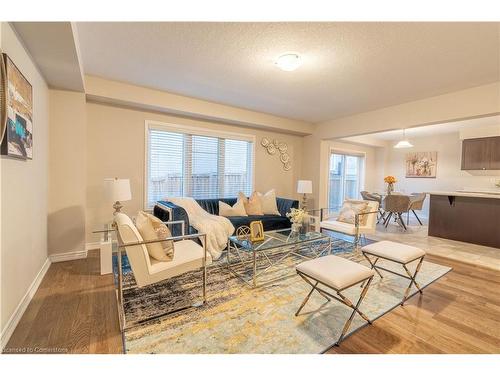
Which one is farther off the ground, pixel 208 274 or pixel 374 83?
pixel 374 83

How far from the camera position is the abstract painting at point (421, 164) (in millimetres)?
6785

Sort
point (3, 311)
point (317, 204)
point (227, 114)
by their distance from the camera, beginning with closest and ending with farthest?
point (3, 311)
point (227, 114)
point (317, 204)

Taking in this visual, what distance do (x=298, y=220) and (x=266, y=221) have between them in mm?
998

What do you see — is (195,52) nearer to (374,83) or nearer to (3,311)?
(374,83)

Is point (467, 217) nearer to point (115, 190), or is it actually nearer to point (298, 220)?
point (298, 220)

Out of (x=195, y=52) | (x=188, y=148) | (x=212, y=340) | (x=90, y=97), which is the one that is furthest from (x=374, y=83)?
(x=90, y=97)

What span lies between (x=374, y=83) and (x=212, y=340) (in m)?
3.58

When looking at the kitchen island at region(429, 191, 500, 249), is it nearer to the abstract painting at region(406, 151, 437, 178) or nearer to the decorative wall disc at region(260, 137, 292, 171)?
the abstract painting at region(406, 151, 437, 178)

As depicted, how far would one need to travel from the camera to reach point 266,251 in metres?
3.24

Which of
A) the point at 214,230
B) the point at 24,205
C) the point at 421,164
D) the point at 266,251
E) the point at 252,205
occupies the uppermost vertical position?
the point at 421,164

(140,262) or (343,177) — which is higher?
(343,177)

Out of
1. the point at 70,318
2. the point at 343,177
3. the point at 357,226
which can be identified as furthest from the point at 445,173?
the point at 70,318

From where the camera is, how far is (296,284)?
2527 mm
